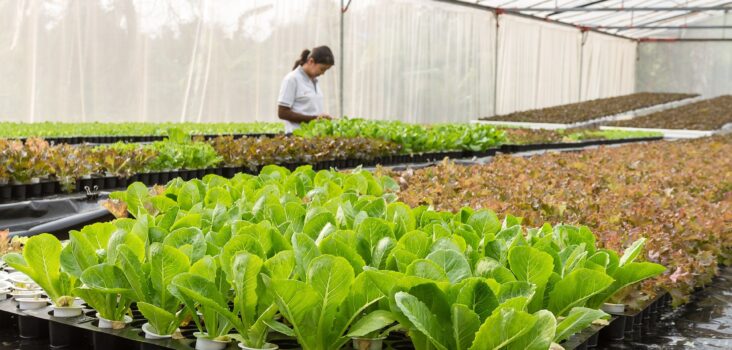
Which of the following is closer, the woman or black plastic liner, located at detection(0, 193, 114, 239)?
black plastic liner, located at detection(0, 193, 114, 239)

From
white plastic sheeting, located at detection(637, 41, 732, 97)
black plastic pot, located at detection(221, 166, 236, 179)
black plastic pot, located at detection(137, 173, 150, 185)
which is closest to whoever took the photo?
black plastic pot, located at detection(137, 173, 150, 185)

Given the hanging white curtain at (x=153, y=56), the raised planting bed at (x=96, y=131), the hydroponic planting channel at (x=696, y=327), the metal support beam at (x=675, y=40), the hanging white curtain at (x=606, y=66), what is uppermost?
the metal support beam at (x=675, y=40)

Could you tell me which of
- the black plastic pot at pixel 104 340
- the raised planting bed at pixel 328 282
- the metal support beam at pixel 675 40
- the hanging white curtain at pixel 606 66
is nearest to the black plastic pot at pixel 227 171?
the raised planting bed at pixel 328 282

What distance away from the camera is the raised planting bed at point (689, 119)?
41.6 ft

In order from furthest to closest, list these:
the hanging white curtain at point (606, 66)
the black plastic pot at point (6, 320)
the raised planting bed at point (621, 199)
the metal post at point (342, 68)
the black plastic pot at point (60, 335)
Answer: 1. the hanging white curtain at point (606, 66)
2. the metal post at point (342, 68)
3. the raised planting bed at point (621, 199)
4. the black plastic pot at point (6, 320)
5. the black plastic pot at point (60, 335)

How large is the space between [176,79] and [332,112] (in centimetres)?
371

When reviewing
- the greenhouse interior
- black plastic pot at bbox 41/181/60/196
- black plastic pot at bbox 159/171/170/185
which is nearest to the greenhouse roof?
the greenhouse interior

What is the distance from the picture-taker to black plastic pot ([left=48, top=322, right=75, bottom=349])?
144 cm

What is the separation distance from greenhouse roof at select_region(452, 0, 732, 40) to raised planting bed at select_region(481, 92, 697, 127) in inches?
94.1

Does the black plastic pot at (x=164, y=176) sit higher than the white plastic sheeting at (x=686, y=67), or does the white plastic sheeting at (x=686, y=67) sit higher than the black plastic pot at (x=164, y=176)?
the white plastic sheeting at (x=686, y=67)

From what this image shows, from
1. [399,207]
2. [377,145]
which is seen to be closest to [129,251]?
[399,207]

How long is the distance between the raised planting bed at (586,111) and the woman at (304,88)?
8.70m

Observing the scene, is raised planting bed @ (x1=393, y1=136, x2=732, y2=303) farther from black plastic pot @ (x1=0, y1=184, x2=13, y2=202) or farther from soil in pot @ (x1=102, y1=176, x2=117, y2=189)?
black plastic pot @ (x1=0, y1=184, x2=13, y2=202)

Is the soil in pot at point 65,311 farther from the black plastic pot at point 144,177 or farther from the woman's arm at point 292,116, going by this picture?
the woman's arm at point 292,116
